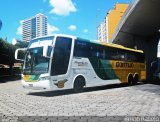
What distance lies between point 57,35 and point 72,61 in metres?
1.70

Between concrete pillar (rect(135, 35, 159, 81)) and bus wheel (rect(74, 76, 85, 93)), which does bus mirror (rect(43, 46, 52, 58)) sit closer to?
bus wheel (rect(74, 76, 85, 93))

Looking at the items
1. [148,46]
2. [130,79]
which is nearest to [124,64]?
[130,79]

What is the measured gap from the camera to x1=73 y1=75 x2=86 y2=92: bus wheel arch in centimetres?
1677

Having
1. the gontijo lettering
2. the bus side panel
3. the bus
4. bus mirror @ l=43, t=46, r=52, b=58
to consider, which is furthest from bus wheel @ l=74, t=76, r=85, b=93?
the gontijo lettering

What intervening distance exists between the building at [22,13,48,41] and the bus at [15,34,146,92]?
296 ft

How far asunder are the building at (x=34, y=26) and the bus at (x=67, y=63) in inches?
3556

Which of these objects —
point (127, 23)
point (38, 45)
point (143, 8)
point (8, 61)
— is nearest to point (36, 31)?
point (8, 61)

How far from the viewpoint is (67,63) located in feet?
52.3

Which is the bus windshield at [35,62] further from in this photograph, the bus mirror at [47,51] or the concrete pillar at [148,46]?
the concrete pillar at [148,46]

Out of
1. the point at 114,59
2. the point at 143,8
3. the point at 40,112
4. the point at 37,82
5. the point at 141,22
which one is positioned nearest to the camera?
the point at 40,112

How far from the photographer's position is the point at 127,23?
31109mm

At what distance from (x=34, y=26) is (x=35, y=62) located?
→ 10002 centimetres

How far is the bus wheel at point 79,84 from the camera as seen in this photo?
55.2 ft

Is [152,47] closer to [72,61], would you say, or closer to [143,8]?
[143,8]
